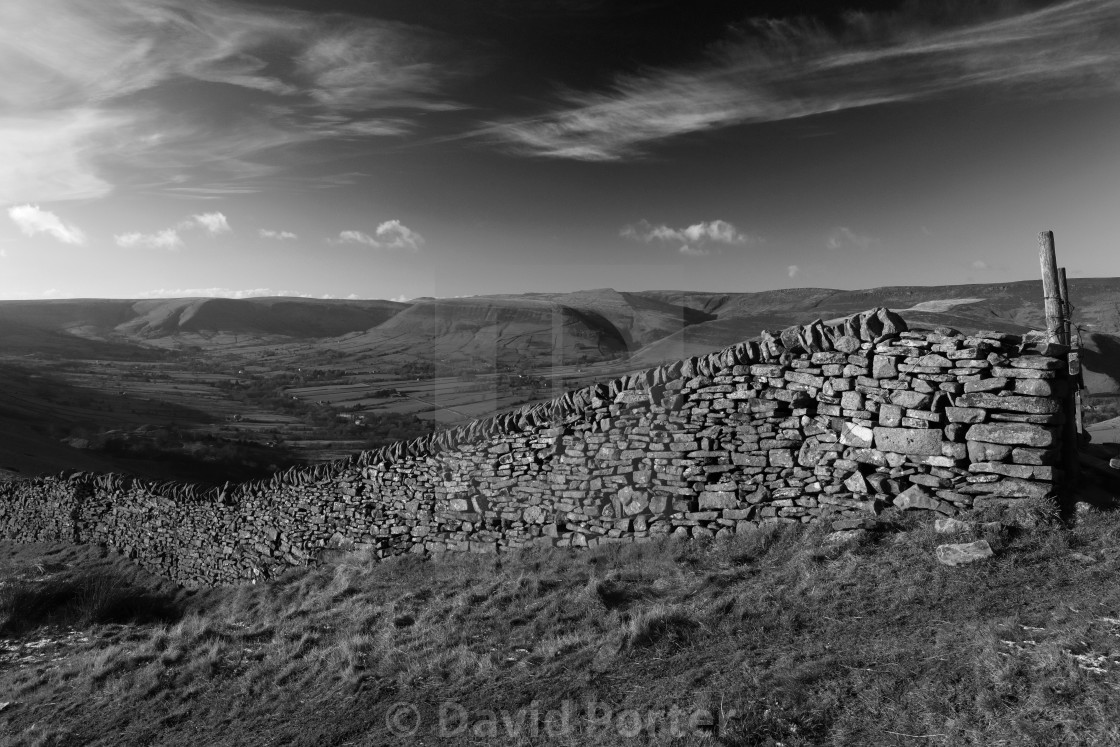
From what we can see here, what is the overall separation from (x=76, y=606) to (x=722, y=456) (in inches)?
513

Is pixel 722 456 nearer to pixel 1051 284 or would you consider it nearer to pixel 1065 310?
pixel 1051 284

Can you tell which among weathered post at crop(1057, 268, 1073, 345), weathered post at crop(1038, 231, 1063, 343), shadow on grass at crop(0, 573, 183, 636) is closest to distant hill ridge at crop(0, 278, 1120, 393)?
weathered post at crop(1038, 231, 1063, 343)

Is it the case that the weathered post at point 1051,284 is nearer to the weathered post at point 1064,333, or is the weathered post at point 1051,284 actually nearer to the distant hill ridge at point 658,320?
the weathered post at point 1064,333

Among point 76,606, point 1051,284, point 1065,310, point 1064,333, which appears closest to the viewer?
point 1051,284

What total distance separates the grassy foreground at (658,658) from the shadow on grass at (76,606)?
1691 millimetres

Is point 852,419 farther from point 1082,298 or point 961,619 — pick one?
point 1082,298

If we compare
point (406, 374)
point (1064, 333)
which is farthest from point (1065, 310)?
point (406, 374)

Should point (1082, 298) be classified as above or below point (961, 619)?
above

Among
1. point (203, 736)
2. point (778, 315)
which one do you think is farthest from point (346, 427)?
point (203, 736)

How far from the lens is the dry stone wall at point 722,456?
6.71m

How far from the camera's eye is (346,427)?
129 feet

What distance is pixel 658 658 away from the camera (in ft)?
17.6

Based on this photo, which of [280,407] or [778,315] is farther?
[280,407]

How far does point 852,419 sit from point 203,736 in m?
8.00
